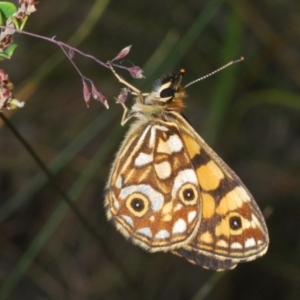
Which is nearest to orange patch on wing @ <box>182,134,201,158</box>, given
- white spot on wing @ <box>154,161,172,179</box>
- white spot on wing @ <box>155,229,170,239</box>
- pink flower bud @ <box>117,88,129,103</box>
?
white spot on wing @ <box>154,161,172,179</box>

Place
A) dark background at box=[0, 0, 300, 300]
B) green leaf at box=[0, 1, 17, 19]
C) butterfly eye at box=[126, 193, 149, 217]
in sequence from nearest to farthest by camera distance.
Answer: green leaf at box=[0, 1, 17, 19] → butterfly eye at box=[126, 193, 149, 217] → dark background at box=[0, 0, 300, 300]

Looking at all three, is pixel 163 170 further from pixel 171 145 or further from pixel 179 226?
pixel 179 226

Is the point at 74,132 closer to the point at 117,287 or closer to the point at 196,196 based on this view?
the point at 117,287

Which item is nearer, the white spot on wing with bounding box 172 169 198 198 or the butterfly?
the butterfly

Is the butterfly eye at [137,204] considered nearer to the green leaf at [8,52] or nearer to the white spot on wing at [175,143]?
the white spot on wing at [175,143]

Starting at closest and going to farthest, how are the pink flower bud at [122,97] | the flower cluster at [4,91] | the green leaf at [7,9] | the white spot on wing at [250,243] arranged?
the flower cluster at [4,91] < the green leaf at [7,9] < the pink flower bud at [122,97] < the white spot on wing at [250,243]

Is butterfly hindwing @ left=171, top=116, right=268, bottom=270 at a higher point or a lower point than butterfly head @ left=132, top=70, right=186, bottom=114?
lower

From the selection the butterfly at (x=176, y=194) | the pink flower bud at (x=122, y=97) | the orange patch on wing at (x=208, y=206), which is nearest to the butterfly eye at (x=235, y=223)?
the butterfly at (x=176, y=194)

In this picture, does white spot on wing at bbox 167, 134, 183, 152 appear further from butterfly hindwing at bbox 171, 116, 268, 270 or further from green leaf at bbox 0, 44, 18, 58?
green leaf at bbox 0, 44, 18, 58
